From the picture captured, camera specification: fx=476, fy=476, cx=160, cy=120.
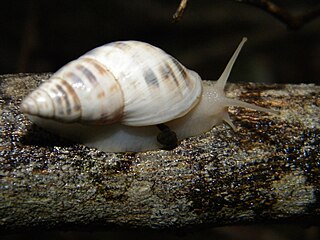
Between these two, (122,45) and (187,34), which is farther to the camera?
(187,34)

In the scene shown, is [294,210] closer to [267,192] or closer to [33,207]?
[267,192]

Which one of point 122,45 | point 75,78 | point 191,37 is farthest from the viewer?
point 191,37

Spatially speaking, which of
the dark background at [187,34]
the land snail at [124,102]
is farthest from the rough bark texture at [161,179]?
the dark background at [187,34]

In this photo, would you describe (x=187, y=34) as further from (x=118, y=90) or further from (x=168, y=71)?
(x=118, y=90)

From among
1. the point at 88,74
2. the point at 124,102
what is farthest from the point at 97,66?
the point at 124,102

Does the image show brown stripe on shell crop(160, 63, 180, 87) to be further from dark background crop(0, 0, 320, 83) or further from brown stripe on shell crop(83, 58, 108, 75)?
dark background crop(0, 0, 320, 83)

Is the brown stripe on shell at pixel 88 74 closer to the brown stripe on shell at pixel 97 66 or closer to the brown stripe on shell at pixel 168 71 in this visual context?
the brown stripe on shell at pixel 97 66

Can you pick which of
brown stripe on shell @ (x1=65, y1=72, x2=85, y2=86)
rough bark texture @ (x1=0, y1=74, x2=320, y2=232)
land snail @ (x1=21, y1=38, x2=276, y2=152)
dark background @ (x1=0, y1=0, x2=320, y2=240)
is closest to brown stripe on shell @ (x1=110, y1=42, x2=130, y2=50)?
land snail @ (x1=21, y1=38, x2=276, y2=152)

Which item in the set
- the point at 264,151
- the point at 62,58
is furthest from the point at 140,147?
the point at 62,58
